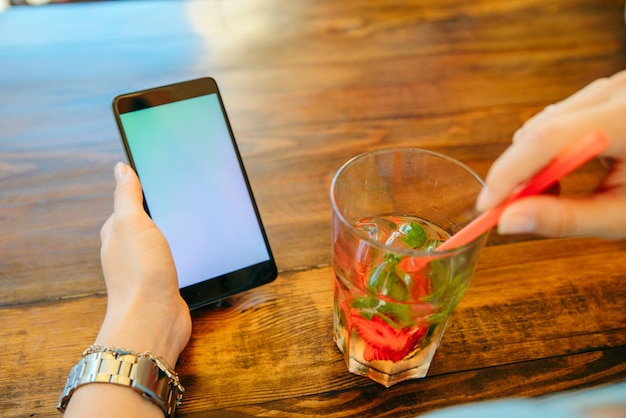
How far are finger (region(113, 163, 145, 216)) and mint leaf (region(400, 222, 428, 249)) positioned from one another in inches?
11.7

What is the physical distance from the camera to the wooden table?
612mm

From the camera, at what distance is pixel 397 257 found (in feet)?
1.60

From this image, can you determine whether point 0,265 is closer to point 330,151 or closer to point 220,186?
point 220,186

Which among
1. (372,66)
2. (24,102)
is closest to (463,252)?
(372,66)

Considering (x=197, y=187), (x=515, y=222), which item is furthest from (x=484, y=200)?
(x=197, y=187)

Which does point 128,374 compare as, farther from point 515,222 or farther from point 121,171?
point 515,222

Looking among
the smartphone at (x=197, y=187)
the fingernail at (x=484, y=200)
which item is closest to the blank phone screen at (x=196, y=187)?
the smartphone at (x=197, y=187)

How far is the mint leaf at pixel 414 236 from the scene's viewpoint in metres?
0.57

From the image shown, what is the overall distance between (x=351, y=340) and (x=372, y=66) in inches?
25.9

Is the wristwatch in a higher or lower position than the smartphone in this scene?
lower

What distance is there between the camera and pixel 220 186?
691mm

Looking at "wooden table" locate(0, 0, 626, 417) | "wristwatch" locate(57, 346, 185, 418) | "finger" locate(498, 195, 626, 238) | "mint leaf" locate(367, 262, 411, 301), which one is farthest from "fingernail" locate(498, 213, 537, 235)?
"wristwatch" locate(57, 346, 185, 418)

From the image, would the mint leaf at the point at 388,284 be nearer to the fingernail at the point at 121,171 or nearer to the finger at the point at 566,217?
the finger at the point at 566,217

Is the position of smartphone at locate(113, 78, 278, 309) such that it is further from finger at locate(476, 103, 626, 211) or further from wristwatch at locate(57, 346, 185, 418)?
finger at locate(476, 103, 626, 211)
